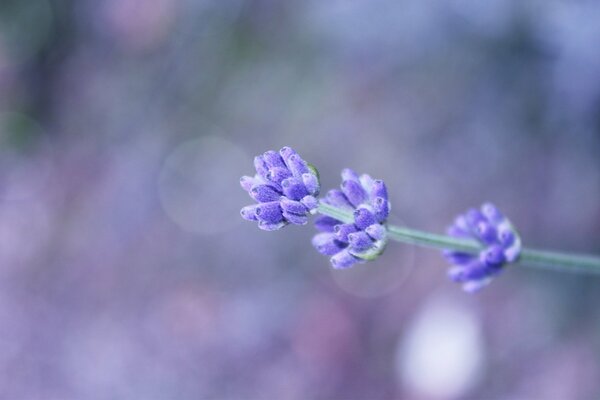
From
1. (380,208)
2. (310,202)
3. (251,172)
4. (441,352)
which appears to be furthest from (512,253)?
(251,172)

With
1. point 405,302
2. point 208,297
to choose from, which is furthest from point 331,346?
point 208,297

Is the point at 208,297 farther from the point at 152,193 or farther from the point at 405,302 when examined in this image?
the point at 405,302

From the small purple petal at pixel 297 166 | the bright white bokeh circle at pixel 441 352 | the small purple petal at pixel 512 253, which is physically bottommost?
the small purple petal at pixel 512 253

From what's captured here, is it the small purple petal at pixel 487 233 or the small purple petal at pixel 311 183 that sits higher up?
the small purple petal at pixel 487 233

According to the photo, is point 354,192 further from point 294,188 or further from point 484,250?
point 484,250

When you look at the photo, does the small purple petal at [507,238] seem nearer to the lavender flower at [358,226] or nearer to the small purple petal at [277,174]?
the lavender flower at [358,226]

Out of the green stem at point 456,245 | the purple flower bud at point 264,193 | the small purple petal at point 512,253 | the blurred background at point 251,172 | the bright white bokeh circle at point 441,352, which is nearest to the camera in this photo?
the green stem at point 456,245

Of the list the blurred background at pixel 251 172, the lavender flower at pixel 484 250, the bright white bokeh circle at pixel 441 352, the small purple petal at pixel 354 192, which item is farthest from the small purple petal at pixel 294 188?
the bright white bokeh circle at pixel 441 352
